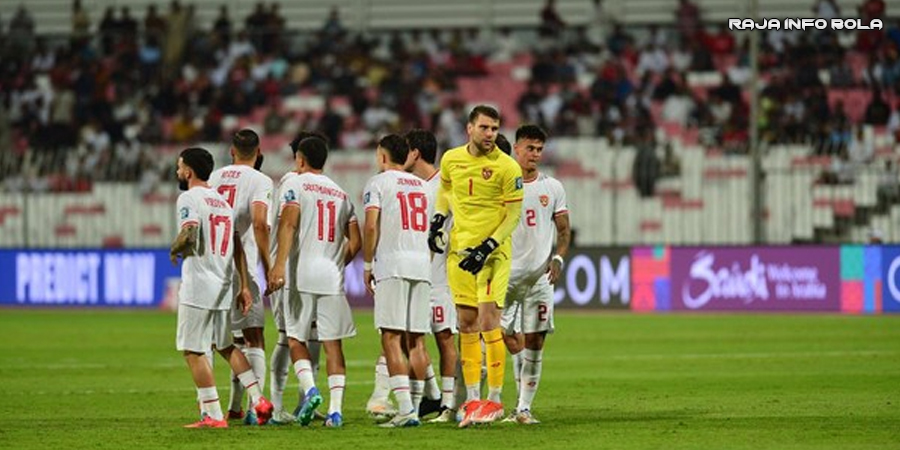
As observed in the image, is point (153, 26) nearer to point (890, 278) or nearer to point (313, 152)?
point (890, 278)

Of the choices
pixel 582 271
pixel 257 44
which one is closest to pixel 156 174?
pixel 257 44

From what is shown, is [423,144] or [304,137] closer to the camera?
[304,137]

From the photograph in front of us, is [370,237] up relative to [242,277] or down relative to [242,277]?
up

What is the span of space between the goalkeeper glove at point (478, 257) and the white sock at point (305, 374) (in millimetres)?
1408

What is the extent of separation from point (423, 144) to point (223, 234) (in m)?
1.92

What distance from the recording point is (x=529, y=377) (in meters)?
13.6

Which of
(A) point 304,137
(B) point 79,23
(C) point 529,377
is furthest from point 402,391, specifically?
(B) point 79,23

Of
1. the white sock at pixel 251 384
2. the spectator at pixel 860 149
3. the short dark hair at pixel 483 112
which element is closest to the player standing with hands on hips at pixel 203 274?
the white sock at pixel 251 384

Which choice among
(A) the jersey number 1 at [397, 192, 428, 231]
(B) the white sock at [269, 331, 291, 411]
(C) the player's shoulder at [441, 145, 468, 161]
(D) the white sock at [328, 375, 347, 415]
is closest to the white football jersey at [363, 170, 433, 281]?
(A) the jersey number 1 at [397, 192, 428, 231]

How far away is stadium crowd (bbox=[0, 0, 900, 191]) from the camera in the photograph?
36.1 meters

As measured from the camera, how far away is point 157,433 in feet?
41.6

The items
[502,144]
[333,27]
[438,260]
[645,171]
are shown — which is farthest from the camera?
[333,27]

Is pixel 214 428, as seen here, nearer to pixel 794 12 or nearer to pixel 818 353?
pixel 818 353

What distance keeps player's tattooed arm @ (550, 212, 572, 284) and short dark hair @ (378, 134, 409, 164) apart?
150 cm
